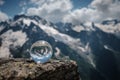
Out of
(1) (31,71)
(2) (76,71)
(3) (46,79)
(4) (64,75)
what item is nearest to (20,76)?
(1) (31,71)

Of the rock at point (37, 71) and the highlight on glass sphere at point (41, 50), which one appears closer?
the rock at point (37, 71)

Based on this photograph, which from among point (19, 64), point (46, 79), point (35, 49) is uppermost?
point (35, 49)

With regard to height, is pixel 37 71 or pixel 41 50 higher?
pixel 41 50

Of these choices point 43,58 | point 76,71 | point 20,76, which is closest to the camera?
point 20,76

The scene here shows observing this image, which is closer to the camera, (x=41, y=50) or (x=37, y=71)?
(x=41, y=50)

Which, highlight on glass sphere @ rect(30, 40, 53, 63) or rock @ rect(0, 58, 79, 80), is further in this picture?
highlight on glass sphere @ rect(30, 40, 53, 63)

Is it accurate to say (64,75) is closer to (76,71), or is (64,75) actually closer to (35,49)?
(76,71)

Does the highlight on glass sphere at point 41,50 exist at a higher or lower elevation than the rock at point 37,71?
higher

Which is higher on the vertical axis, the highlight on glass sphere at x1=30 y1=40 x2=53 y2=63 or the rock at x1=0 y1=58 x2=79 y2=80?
the highlight on glass sphere at x1=30 y1=40 x2=53 y2=63
